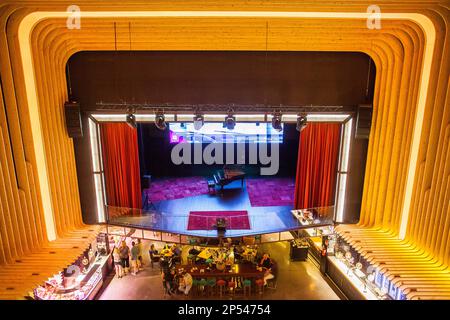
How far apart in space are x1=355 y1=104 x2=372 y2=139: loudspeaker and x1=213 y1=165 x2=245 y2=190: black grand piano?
5518mm

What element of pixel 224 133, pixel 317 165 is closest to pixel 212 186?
pixel 224 133

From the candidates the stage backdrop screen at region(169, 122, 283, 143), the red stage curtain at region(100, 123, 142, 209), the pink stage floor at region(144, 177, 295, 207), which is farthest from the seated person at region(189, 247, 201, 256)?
the stage backdrop screen at region(169, 122, 283, 143)

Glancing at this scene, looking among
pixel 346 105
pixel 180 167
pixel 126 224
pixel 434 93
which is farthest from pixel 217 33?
pixel 180 167

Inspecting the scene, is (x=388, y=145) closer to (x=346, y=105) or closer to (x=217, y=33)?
(x=346, y=105)

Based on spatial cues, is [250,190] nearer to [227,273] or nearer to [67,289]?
[227,273]

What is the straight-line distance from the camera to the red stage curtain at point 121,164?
384 inches

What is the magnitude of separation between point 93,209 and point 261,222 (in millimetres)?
4883

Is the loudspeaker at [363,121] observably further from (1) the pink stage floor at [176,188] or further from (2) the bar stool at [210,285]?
(1) the pink stage floor at [176,188]

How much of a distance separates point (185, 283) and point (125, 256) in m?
1.97

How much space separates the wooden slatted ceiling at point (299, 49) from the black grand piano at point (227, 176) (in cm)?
514

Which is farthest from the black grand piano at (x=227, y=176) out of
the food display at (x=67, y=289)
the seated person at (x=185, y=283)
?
the food display at (x=67, y=289)

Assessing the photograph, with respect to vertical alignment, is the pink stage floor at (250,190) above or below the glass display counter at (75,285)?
above

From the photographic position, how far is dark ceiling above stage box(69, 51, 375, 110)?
8.70 meters
